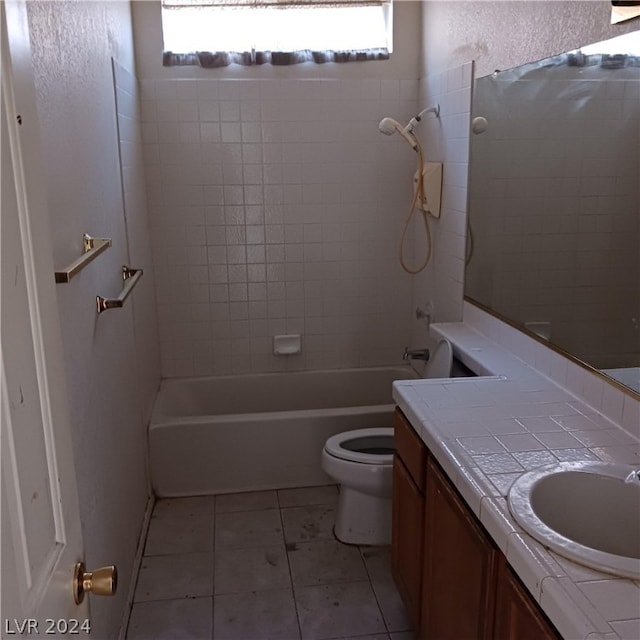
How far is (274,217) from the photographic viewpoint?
3.29 meters

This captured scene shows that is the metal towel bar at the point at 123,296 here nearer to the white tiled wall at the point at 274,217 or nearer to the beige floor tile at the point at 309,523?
the white tiled wall at the point at 274,217

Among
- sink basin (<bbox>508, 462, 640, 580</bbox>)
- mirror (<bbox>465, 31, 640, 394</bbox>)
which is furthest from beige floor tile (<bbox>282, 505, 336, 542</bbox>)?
sink basin (<bbox>508, 462, 640, 580</bbox>)

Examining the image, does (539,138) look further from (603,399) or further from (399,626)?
(399,626)

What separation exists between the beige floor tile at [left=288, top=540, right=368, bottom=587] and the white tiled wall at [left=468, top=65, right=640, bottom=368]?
3.66 ft

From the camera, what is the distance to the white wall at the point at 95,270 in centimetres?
155

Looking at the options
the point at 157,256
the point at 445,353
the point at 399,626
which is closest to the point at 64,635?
the point at 399,626

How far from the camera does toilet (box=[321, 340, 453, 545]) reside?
2439 millimetres

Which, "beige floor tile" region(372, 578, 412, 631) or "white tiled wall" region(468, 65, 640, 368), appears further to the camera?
"beige floor tile" region(372, 578, 412, 631)

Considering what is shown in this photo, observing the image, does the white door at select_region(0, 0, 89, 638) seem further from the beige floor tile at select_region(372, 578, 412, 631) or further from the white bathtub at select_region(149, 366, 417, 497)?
the white bathtub at select_region(149, 366, 417, 497)

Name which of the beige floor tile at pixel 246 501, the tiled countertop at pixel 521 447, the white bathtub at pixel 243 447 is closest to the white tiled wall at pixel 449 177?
the tiled countertop at pixel 521 447

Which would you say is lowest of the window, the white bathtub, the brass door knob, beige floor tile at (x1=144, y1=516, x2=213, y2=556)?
beige floor tile at (x1=144, y1=516, x2=213, y2=556)

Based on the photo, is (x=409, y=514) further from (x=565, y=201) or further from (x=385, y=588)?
(x=565, y=201)

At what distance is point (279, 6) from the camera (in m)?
3.08

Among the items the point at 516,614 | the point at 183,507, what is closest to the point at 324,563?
the point at 183,507
